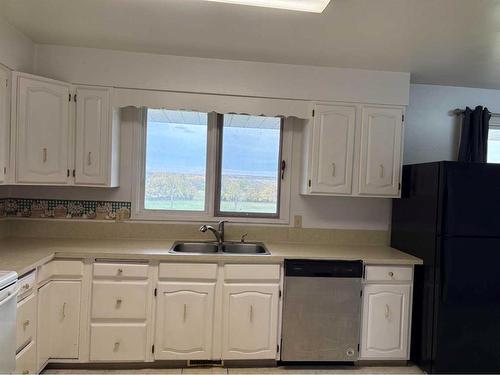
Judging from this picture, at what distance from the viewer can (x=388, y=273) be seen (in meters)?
2.59

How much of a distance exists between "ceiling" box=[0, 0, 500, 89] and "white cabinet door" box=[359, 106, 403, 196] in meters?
0.40

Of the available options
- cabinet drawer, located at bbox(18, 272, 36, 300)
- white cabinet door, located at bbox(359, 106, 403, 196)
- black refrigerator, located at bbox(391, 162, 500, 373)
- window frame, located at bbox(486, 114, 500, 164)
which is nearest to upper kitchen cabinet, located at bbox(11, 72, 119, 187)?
cabinet drawer, located at bbox(18, 272, 36, 300)

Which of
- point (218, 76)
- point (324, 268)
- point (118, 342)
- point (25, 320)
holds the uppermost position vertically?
point (218, 76)

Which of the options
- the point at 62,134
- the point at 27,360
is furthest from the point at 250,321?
the point at 62,134

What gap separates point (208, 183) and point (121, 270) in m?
1.06

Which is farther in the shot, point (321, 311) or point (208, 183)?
point (208, 183)

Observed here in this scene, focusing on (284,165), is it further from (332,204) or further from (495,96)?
(495,96)

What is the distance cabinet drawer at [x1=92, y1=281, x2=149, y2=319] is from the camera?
2.39m

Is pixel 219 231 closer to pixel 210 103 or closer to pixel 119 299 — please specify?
pixel 119 299

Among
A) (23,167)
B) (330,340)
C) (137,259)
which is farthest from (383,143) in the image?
(23,167)

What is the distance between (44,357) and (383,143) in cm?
302

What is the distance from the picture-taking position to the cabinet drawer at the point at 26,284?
1931 mm

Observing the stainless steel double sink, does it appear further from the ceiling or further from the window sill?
the ceiling

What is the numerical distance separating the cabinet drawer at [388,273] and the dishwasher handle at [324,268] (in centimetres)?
8
